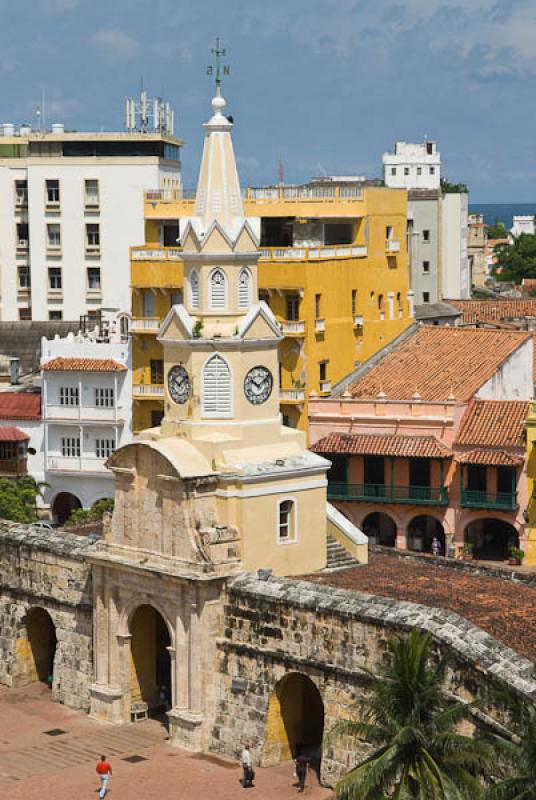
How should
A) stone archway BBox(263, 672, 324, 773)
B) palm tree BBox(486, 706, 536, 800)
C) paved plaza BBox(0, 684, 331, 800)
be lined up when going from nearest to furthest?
palm tree BBox(486, 706, 536, 800)
paved plaza BBox(0, 684, 331, 800)
stone archway BBox(263, 672, 324, 773)

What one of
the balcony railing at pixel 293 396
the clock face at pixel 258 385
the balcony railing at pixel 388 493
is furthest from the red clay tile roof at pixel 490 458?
the clock face at pixel 258 385

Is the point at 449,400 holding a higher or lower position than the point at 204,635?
higher

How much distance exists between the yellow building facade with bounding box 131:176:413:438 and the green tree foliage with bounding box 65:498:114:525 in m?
5.23

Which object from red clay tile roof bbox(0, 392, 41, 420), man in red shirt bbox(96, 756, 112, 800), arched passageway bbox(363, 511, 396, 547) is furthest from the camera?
red clay tile roof bbox(0, 392, 41, 420)

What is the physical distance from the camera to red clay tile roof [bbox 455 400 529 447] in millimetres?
81875

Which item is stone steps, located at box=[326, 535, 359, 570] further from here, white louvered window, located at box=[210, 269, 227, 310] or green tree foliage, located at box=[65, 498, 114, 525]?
green tree foliage, located at box=[65, 498, 114, 525]

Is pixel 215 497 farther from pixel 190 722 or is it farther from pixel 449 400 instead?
pixel 449 400

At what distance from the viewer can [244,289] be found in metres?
62.9

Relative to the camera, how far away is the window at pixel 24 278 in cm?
12425

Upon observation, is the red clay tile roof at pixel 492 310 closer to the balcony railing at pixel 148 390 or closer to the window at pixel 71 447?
the balcony railing at pixel 148 390

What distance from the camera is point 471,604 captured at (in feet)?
190

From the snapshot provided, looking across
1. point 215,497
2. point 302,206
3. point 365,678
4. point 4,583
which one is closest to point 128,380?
point 302,206

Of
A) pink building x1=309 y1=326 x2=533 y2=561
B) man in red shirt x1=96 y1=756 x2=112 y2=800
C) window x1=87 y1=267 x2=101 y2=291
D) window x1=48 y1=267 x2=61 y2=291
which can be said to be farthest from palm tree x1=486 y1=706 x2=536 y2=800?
window x1=48 y1=267 x2=61 y2=291

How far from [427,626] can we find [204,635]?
375 inches
